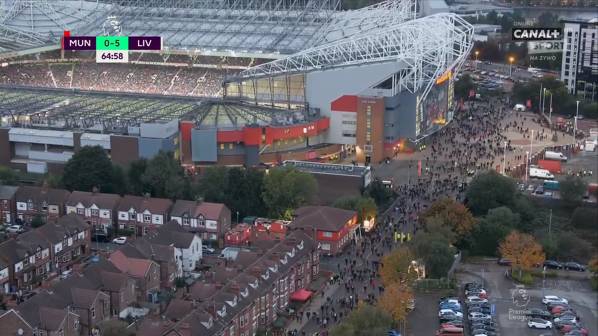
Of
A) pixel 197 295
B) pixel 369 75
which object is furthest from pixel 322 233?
pixel 369 75

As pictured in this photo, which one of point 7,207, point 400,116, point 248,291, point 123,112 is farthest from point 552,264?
point 123,112

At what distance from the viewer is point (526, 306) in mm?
9133

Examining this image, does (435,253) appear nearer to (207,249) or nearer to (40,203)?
(207,249)

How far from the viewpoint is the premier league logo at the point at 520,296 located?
9.31 meters

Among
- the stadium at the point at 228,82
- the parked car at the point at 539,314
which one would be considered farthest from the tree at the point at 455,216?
the stadium at the point at 228,82

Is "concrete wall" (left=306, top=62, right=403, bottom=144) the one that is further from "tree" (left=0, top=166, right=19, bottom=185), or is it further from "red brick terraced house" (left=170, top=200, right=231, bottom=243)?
"tree" (left=0, top=166, right=19, bottom=185)

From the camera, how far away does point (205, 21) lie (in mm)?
23094

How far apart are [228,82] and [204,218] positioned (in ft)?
22.0

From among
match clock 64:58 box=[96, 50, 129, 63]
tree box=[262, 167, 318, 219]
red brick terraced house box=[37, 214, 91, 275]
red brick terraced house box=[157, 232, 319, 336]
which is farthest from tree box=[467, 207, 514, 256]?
match clock 64:58 box=[96, 50, 129, 63]

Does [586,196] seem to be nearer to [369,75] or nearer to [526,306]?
[526,306]

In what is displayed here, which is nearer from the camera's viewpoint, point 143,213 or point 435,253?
point 435,253

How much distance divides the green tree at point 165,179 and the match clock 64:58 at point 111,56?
6.44 metres

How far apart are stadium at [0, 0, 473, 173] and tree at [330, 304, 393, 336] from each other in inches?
301

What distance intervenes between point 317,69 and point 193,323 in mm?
10463
